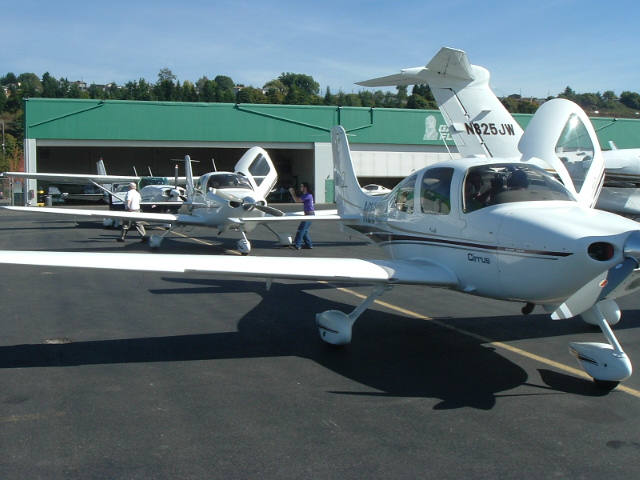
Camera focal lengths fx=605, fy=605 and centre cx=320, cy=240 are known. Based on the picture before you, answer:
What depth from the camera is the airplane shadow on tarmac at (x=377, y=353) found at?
4.91m

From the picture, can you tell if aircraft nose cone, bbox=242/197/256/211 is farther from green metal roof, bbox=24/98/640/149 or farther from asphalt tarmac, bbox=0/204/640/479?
green metal roof, bbox=24/98/640/149

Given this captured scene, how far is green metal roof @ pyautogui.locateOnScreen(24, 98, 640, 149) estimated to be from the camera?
41.7 m

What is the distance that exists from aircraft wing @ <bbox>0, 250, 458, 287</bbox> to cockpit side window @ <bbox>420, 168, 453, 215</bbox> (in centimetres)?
62

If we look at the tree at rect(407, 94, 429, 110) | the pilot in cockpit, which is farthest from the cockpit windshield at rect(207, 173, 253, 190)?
the tree at rect(407, 94, 429, 110)

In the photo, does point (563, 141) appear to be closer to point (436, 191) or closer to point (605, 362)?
point (436, 191)

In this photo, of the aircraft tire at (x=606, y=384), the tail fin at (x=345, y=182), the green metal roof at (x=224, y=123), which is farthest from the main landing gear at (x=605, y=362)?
the green metal roof at (x=224, y=123)

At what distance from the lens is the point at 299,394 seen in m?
4.72

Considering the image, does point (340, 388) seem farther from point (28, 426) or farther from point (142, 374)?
point (28, 426)

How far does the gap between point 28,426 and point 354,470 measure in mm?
2209

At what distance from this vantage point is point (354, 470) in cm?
343

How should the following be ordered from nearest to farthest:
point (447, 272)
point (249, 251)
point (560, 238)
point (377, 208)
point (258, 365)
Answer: point (560, 238)
point (258, 365)
point (447, 272)
point (377, 208)
point (249, 251)

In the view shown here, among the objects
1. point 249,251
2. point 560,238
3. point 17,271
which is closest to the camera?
point 560,238

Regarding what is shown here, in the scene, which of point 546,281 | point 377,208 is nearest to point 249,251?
point 377,208

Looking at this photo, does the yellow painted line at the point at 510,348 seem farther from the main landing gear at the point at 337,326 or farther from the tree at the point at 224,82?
the tree at the point at 224,82
